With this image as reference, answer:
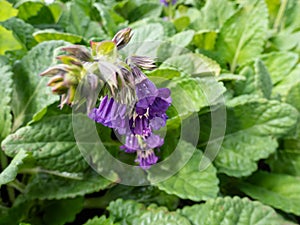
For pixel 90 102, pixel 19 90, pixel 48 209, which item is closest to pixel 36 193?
pixel 48 209

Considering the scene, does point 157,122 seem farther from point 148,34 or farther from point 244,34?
point 244,34

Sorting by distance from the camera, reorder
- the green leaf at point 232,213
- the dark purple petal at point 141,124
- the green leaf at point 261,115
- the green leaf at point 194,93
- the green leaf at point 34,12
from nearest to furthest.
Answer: the dark purple petal at point 141,124
the green leaf at point 232,213
the green leaf at point 194,93
the green leaf at point 261,115
the green leaf at point 34,12

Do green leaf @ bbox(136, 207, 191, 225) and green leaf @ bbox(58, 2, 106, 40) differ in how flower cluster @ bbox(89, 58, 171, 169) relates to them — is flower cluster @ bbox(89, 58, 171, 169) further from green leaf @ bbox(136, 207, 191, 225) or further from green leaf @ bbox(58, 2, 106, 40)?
green leaf @ bbox(58, 2, 106, 40)

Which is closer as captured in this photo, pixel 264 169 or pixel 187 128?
pixel 187 128

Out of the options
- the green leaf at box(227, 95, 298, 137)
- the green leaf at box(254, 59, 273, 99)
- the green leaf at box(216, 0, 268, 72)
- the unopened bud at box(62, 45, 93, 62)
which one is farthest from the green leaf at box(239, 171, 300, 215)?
the unopened bud at box(62, 45, 93, 62)

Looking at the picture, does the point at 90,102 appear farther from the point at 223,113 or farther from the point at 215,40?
the point at 215,40

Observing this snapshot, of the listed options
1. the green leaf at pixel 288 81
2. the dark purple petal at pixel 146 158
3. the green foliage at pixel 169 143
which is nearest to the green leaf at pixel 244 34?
the green foliage at pixel 169 143

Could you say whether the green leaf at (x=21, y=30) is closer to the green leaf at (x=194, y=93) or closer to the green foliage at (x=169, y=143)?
the green foliage at (x=169, y=143)

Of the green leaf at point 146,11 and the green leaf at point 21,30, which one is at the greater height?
the green leaf at point 21,30
